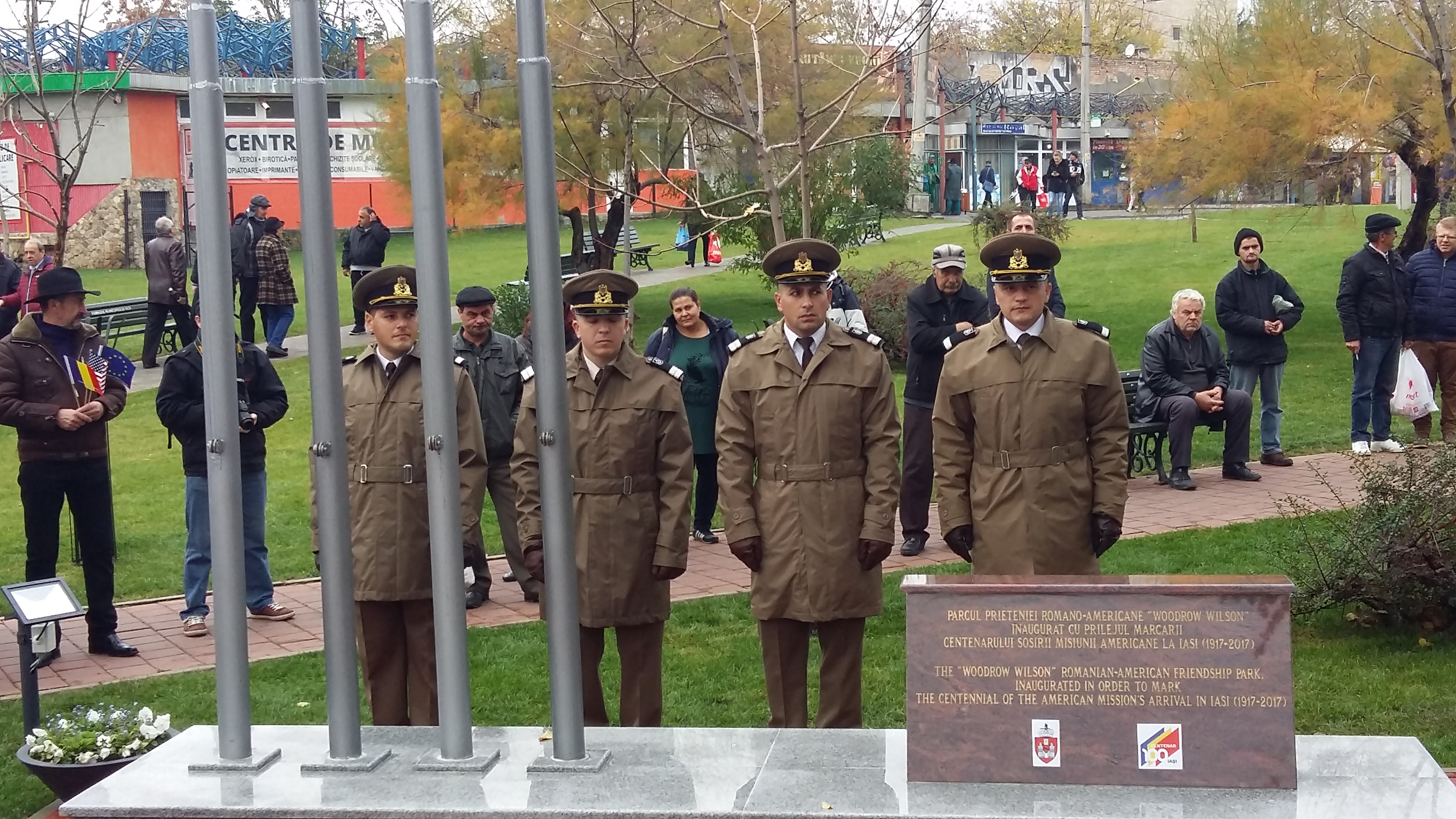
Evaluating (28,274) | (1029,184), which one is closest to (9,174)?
(28,274)

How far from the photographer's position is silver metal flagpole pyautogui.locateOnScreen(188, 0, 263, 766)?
471cm

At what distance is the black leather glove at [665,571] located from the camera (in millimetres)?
6293

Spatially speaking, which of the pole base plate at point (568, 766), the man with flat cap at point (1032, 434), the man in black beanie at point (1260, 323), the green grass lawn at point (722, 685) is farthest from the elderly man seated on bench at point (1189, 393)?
the pole base plate at point (568, 766)

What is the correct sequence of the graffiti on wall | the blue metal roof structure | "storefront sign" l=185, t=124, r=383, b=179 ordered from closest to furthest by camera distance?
"storefront sign" l=185, t=124, r=383, b=179 → the blue metal roof structure → the graffiti on wall

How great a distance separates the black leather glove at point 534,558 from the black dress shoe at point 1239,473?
27.0 ft

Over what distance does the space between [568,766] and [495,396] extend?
4875 millimetres

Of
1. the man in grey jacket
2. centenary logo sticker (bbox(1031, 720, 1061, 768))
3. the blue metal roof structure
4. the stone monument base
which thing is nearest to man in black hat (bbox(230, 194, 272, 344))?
the man in grey jacket

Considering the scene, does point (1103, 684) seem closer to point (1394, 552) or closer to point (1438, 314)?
point (1394, 552)

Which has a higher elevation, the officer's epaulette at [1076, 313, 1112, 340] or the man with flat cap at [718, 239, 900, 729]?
the officer's epaulette at [1076, 313, 1112, 340]

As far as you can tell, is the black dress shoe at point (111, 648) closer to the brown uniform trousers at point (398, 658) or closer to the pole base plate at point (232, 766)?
the brown uniform trousers at point (398, 658)

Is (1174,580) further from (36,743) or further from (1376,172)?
(1376,172)

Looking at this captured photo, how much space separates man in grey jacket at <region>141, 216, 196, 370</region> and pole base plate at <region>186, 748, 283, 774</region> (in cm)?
1423

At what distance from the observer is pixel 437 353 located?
187 inches

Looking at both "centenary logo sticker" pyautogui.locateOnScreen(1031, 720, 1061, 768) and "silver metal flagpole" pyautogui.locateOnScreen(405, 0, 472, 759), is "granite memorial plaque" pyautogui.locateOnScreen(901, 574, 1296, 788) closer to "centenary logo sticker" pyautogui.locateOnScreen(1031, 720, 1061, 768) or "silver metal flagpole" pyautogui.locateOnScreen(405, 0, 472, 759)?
"centenary logo sticker" pyautogui.locateOnScreen(1031, 720, 1061, 768)
